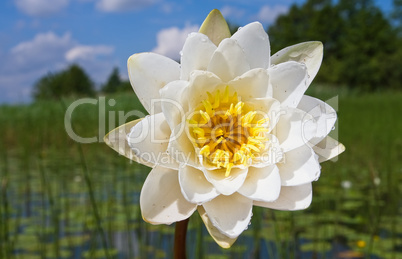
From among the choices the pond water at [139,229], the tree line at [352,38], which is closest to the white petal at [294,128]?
the pond water at [139,229]

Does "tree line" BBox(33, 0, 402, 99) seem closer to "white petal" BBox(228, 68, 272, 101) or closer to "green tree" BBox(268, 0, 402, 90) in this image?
"green tree" BBox(268, 0, 402, 90)

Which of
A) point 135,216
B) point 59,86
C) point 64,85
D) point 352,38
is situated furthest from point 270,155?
point 352,38

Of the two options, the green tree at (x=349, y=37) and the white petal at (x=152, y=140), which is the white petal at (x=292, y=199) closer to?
the white petal at (x=152, y=140)

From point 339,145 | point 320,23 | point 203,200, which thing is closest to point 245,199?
point 203,200

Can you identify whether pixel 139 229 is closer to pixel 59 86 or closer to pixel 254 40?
pixel 59 86

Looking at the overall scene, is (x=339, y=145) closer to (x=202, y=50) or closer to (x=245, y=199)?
(x=245, y=199)

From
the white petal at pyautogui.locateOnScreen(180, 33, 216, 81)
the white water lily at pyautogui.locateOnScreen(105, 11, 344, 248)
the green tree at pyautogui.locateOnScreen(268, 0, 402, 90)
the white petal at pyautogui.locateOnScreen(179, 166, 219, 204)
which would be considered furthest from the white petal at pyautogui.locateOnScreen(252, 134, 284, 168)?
the green tree at pyautogui.locateOnScreen(268, 0, 402, 90)
